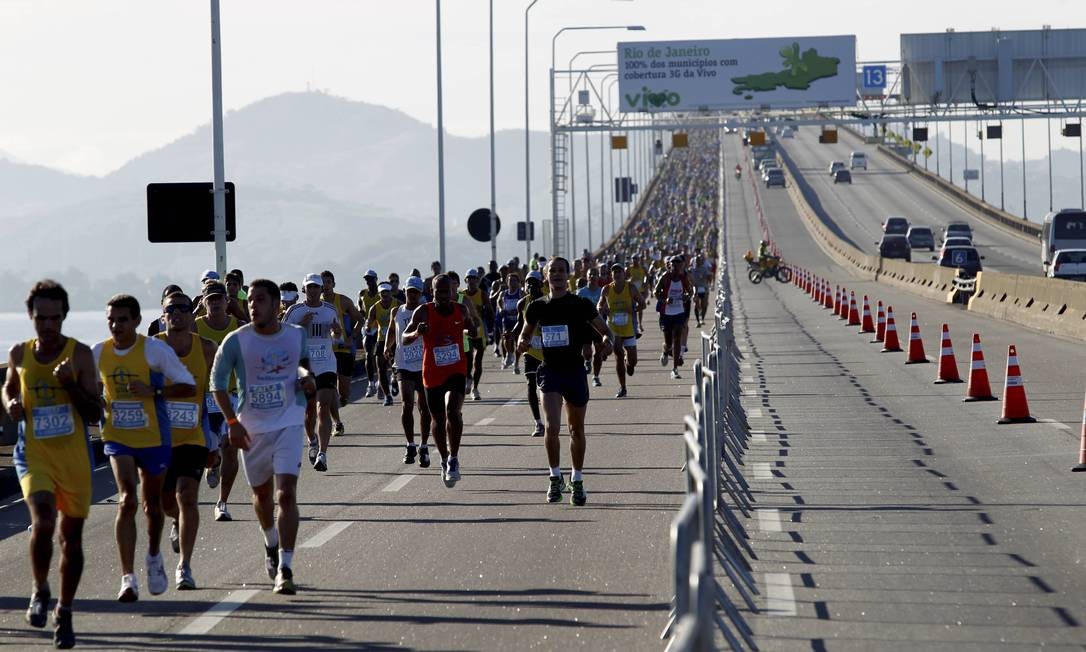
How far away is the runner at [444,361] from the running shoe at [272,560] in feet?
14.2

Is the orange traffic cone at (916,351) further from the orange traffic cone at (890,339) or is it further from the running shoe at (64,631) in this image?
the running shoe at (64,631)

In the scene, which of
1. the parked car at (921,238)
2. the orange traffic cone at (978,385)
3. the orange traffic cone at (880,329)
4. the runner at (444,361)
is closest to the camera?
the runner at (444,361)

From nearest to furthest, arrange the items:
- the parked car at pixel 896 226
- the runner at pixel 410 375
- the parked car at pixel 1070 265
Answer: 1. the runner at pixel 410 375
2. the parked car at pixel 1070 265
3. the parked car at pixel 896 226

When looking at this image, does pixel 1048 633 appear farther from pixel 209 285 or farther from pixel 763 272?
pixel 763 272

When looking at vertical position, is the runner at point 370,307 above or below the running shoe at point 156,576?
above

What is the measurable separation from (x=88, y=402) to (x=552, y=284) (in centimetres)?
548

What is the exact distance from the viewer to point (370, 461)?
17.2 m

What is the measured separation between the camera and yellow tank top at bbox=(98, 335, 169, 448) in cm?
954

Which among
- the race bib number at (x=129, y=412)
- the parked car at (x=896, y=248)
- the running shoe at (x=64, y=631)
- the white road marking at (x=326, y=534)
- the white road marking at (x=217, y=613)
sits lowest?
the white road marking at (x=326, y=534)

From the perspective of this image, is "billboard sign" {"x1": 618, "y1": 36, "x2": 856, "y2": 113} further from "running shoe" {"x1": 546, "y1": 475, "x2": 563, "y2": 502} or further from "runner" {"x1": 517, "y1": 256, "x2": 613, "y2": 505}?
"running shoe" {"x1": 546, "y1": 475, "x2": 563, "y2": 502}

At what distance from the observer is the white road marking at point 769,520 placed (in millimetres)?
11492

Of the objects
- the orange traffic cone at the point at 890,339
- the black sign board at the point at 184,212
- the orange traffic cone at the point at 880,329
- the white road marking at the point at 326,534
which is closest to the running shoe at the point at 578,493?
the white road marking at the point at 326,534

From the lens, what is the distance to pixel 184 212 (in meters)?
23.5

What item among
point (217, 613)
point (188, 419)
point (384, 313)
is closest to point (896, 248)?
point (384, 313)
